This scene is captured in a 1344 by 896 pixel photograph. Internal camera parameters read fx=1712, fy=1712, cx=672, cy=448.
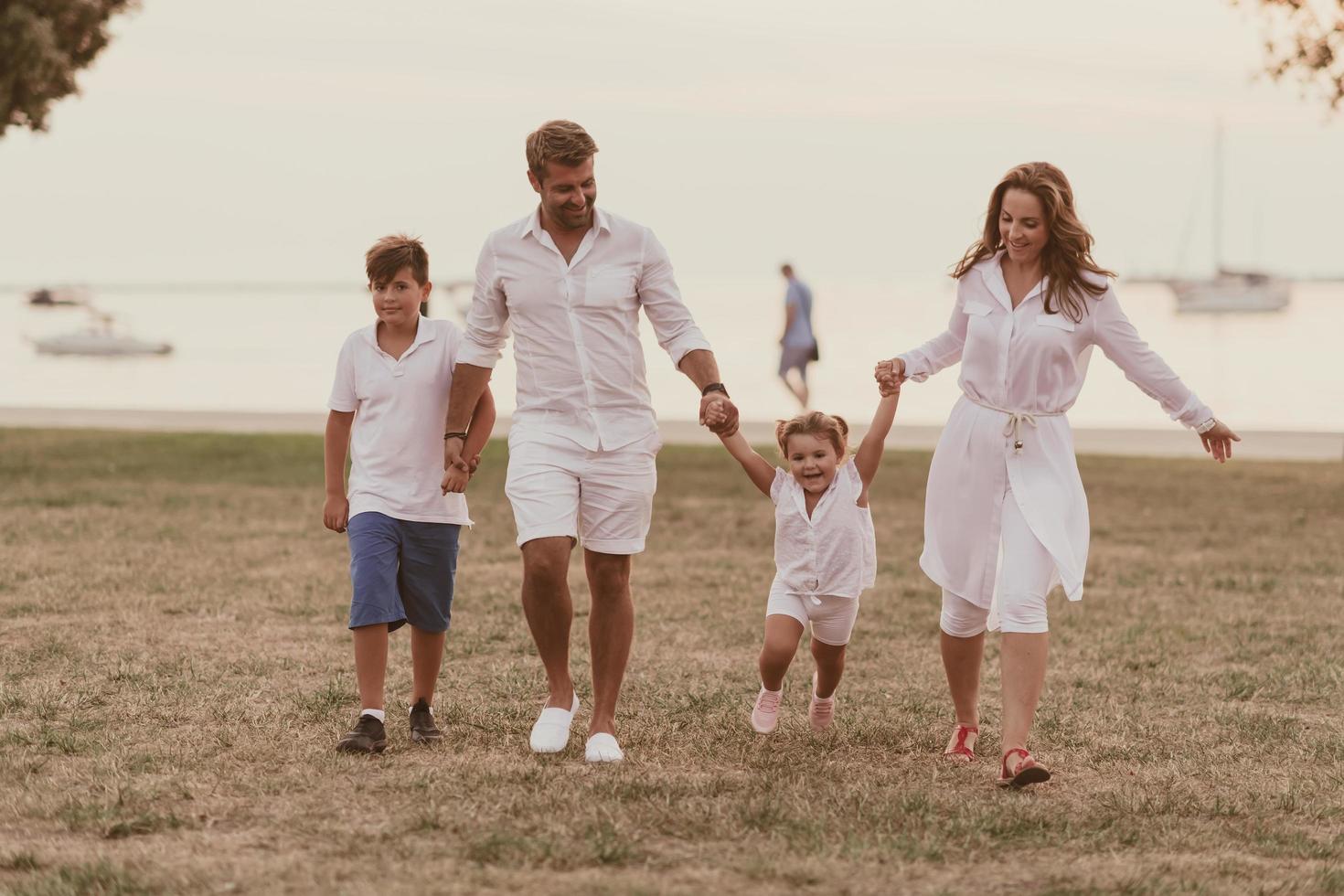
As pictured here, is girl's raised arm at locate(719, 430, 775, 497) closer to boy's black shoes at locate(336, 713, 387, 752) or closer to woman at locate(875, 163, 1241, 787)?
woman at locate(875, 163, 1241, 787)

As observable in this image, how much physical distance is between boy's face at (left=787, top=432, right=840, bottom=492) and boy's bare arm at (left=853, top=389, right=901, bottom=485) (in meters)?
0.11

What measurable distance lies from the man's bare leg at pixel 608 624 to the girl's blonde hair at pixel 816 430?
702 millimetres

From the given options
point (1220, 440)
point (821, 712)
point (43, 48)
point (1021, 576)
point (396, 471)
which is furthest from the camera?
point (43, 48)

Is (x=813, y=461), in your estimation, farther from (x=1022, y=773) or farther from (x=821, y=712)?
(x=1022, y=773)

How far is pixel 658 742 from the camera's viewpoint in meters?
6.02

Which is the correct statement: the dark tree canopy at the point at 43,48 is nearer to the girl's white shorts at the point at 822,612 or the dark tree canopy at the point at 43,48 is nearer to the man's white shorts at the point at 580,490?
the man's white shorts at the point at 580,490

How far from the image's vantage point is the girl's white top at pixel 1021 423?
18.3 feet

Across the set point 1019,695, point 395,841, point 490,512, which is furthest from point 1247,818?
point 490,512

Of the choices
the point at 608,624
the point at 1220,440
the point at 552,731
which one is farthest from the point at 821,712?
the point at 1220,440

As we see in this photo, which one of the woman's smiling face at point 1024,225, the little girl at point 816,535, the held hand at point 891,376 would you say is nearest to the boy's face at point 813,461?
the little girl at point 816,535

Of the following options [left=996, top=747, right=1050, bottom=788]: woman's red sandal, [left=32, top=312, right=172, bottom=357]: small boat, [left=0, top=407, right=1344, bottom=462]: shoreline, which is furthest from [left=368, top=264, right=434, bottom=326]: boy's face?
[left=32, top=312, right=172, bottom=357]: small boat

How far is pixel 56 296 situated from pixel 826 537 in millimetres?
101631

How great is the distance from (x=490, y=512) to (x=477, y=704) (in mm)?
6749

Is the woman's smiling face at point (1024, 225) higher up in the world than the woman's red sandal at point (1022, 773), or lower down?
higher up
